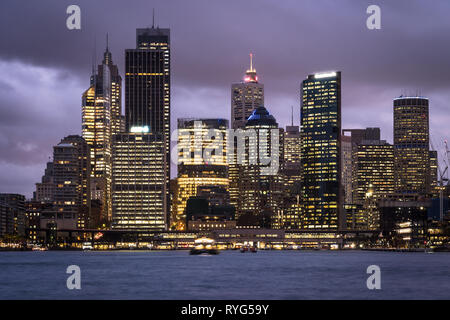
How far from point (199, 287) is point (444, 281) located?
34399 mm

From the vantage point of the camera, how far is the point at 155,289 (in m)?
98.0
